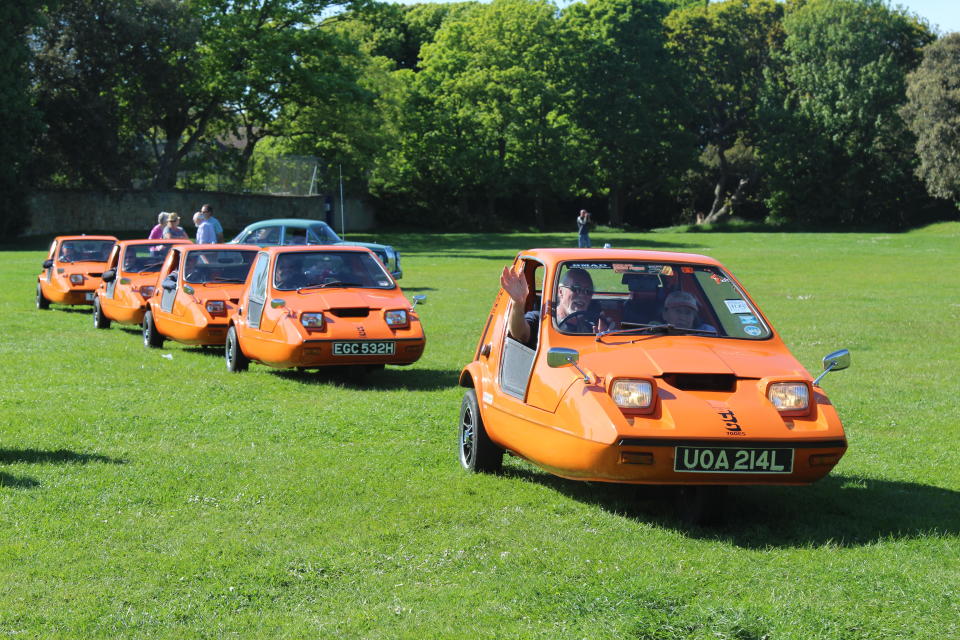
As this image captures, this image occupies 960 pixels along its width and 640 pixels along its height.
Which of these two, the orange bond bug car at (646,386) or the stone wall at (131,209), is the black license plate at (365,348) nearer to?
the orange bond bug car at (646,386)

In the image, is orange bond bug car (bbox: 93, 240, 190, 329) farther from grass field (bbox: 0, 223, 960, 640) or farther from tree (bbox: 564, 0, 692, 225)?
tree (bbox: 564, 0, 692, 225)

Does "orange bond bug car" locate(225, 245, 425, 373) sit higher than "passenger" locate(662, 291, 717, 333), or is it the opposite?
"passenger" locate(662, 291, 717, 333)

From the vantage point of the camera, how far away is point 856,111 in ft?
251

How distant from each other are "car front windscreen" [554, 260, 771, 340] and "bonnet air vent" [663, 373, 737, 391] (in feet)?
2.64

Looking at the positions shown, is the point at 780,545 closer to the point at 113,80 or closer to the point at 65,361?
the point at 65,361

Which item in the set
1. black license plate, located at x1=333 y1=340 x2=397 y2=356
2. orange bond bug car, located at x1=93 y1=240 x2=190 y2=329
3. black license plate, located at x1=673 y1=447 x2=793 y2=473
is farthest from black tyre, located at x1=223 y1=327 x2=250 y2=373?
black license plate, located at x1=673 y1=447 x2=793 y2=473

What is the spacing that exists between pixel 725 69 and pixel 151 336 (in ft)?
229

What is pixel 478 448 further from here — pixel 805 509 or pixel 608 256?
pixel 805 509

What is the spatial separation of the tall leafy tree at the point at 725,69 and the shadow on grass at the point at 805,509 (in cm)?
7324

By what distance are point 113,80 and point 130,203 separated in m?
5.69

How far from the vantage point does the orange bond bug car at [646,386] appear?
6.88 metres

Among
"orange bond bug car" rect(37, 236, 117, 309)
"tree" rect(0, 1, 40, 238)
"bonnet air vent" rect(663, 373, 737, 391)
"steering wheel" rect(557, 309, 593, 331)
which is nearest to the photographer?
"bonnet air vent" rect(663, 373, 737, 391)

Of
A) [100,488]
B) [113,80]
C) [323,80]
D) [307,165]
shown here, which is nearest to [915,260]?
[323,80]

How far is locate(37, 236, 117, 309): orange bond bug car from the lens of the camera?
2353 centimetres
